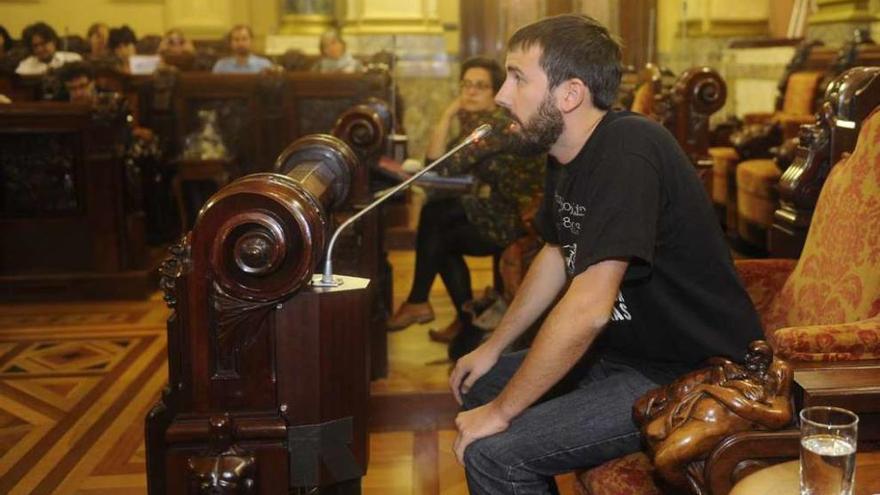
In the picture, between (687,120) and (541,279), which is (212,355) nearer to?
(541,279)

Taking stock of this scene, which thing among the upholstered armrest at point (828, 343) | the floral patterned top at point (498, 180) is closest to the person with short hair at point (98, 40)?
the floral patterned top at point (498, 180)

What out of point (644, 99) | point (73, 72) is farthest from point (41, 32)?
point (644, 99)

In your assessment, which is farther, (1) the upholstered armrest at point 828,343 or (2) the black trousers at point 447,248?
(2) the black trousers at point 447,248

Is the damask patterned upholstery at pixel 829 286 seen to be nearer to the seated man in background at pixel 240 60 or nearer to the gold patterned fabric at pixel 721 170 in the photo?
the gold patterned fabric at pixel 721 170

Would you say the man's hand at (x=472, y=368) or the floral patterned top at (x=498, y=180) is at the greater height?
the floral patterned top at (x=498, y=180)

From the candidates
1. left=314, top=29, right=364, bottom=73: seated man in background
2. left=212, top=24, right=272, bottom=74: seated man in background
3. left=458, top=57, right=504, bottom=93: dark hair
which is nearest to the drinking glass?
left=458, top=57, right=504, bottom=93: dark hair

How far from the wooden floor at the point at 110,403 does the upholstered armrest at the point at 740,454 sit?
4.63ft

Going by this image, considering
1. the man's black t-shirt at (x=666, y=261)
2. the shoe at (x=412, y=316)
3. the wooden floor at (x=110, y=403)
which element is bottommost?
the wooden floor at (x=110, y=403)

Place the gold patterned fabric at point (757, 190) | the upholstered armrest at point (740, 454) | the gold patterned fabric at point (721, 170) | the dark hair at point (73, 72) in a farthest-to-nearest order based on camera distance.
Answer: the gold patterned fabric at point (721, 170) → the dark hair at point (73, 72) → the gold patterned fabric at point (757, 190) → the upholstered armrest at point (740, 454)

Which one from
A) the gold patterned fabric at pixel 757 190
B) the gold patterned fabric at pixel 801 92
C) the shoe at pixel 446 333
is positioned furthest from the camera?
the gold patterned fabric at pixel 801 92

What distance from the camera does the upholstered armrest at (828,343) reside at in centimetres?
196

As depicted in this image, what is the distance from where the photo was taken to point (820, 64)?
7.22 m

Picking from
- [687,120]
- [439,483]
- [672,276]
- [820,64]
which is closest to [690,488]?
[672,276]

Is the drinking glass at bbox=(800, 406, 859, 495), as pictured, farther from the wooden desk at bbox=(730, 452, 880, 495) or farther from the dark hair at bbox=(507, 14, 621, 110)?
the dark hair at bbox=(507, 14, 621, 110)
